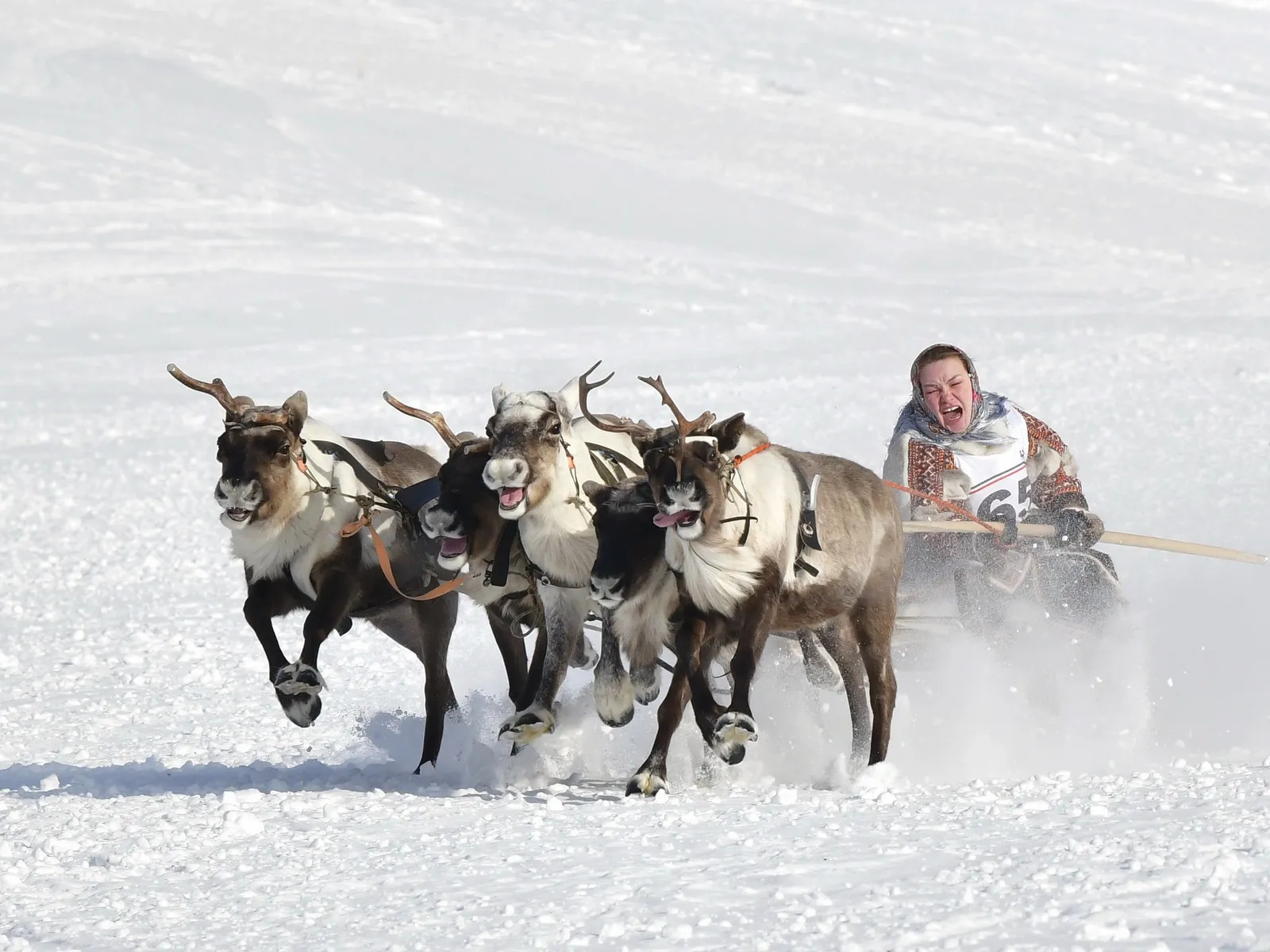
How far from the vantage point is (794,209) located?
27.4m

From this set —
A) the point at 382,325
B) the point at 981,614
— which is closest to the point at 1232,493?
the point at 981,614

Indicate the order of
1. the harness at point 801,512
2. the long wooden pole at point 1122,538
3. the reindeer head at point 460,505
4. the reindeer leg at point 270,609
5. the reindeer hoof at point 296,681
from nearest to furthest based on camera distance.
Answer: the harness at point 801,512
the reindeer hoof at point 296,681
the reindeer head at point 460,505
the reindeer leg at point 270,609
the long wooden pole at point 1122,538

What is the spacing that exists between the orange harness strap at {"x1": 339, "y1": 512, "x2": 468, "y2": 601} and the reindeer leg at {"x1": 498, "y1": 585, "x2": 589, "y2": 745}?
401 millimetres

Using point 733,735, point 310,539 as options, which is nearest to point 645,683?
point 733,735

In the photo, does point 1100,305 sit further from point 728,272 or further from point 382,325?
point 382,325

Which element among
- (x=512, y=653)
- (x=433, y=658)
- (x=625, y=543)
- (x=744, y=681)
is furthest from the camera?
(x=512, y=653)

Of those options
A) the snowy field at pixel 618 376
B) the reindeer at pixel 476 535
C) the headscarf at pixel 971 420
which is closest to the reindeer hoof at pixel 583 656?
the reindeer at pixel 476 535

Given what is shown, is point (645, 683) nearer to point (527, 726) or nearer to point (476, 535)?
point (527, 726)

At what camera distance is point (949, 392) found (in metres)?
8.26

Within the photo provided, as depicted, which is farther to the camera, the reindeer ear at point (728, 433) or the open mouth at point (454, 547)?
the open mouth at point (454, 547)

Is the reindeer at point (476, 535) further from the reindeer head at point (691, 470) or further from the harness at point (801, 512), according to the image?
the harness at point (801, 512)

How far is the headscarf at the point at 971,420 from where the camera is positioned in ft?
27.2

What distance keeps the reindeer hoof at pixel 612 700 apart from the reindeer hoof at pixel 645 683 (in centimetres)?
10

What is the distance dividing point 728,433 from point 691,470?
200mm
